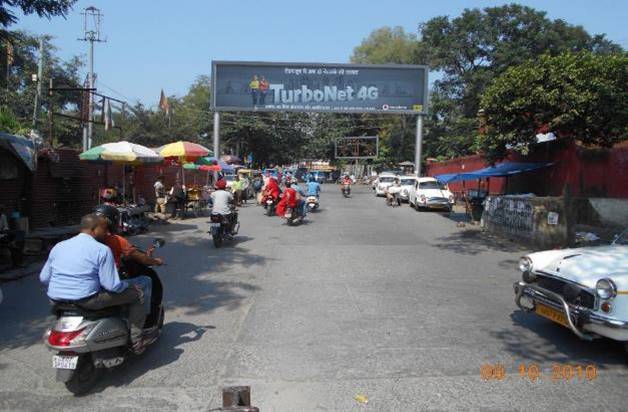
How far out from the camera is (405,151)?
5859 centimetres

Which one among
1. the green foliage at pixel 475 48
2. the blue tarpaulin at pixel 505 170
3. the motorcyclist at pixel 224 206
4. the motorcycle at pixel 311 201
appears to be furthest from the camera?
the green foliage at pixel 475 48

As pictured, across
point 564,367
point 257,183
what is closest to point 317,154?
point 257,183

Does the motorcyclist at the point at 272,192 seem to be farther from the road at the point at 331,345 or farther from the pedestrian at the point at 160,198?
the road at the point at 331,345

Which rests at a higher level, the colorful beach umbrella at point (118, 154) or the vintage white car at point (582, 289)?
the colorful beach umbrella at point (118, 154)

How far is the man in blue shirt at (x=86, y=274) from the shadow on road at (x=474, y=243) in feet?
30.8

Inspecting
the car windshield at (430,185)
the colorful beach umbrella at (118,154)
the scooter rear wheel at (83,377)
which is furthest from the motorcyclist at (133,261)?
the car windshield at (430,185)

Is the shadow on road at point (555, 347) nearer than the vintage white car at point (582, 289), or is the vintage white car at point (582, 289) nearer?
the vintage white car at point (582, 289)

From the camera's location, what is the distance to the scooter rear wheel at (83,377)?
4430mm

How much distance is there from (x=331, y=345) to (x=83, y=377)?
2.37 meters

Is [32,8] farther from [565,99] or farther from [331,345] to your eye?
[565,99]

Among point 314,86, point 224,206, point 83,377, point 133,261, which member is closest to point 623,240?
point 133,261

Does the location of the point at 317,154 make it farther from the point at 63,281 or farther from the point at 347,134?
the point at 63,281

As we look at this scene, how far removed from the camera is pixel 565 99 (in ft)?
48.2
